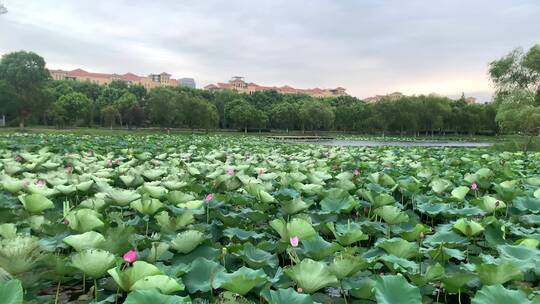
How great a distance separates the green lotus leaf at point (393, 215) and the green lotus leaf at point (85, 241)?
1758mm

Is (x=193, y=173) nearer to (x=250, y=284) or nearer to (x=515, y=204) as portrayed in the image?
(x=515, y=204)

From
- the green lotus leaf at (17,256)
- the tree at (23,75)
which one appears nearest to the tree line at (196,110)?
the tree at (23,75)

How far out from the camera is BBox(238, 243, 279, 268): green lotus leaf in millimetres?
2078

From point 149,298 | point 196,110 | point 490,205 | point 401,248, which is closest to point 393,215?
point 401,248

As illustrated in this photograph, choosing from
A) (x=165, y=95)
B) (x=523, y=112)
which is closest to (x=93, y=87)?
(x=165, y=95)

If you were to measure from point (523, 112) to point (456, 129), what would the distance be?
190 ft

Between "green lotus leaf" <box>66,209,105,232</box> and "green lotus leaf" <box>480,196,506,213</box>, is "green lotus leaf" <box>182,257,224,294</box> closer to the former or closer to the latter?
"green lotus leaf" <box>66,209,105,232</box>

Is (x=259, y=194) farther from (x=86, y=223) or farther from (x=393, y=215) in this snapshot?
(x=86, y=223)

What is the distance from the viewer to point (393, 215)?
2988 millimetres

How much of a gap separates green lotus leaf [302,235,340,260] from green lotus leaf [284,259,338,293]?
1.20ft

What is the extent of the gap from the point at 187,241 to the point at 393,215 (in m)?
1.43

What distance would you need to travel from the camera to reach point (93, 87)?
76.0 metres

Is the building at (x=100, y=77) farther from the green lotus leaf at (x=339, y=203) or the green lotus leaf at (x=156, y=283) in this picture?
the green lotus leaf at (x=156, y=283)

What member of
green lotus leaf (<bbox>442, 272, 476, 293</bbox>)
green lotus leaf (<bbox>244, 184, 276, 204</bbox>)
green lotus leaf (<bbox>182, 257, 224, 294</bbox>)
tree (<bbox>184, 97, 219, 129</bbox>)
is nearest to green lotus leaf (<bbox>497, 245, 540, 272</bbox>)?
green lotus leaf (<bbox>442, 272, 476, 293</bbox>)
